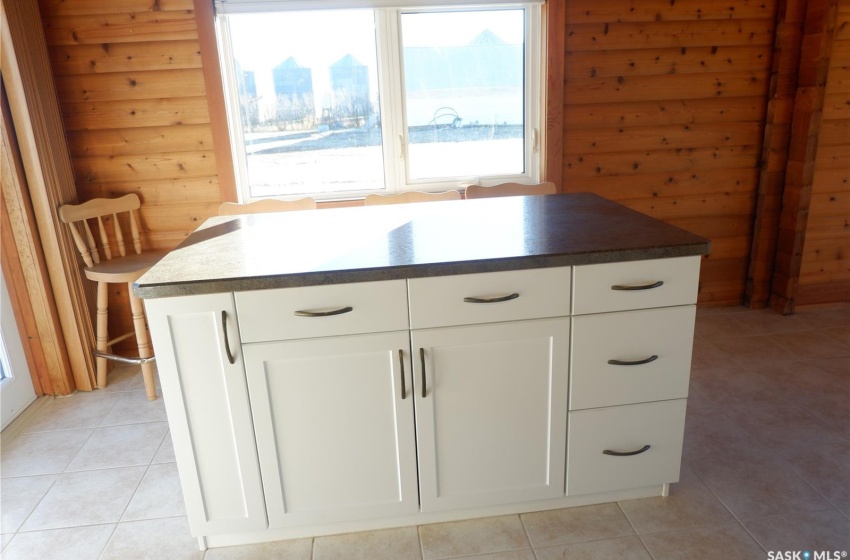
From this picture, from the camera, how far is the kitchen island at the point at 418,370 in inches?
63.2

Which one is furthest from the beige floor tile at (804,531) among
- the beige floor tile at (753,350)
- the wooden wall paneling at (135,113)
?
the wooden wall paneling at (135,113)

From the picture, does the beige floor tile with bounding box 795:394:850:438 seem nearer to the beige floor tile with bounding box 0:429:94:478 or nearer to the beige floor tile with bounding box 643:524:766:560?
the beige floor tile with bounding box 643:524:766:560

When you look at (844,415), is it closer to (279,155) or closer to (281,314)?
(281,314)

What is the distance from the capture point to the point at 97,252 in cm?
A: 293

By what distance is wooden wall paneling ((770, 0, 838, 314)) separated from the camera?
9.99 ft

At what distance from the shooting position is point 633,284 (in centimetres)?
171

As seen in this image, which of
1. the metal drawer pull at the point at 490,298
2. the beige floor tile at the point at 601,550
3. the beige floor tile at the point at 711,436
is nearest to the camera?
the metal drawer pull at the point at 490,298

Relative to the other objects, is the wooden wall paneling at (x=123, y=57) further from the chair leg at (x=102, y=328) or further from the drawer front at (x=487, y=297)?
the drawer front at (x=487, y=297)

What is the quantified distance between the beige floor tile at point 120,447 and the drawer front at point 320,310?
112 cm

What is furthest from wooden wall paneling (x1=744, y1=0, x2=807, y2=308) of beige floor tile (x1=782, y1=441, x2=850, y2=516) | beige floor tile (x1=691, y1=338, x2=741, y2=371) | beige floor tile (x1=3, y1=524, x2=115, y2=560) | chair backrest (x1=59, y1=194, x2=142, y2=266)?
beige floor tile (x1=3, y1=524, x2=115, y2=560)

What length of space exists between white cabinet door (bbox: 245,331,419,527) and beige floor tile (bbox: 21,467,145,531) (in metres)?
0.68

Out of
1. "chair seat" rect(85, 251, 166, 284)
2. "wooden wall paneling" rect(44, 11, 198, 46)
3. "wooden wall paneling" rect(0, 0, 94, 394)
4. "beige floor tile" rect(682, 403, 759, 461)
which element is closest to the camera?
"beige floor tile" rect(682, 403, 759, 461)

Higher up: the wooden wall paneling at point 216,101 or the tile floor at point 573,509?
the wooden wall paneling at point 216,101

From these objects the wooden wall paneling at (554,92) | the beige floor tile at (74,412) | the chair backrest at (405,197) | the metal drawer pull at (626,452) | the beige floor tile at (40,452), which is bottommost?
the beige floor tile at (40,452)
